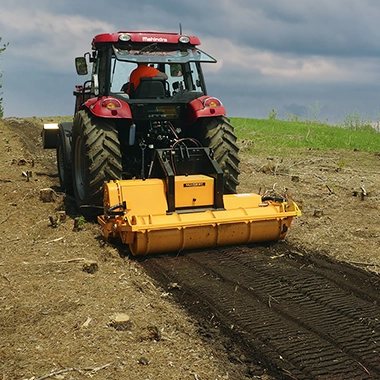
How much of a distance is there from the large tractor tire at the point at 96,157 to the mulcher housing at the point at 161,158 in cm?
1

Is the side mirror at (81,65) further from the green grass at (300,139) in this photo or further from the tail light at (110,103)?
the green grass at (300,139)

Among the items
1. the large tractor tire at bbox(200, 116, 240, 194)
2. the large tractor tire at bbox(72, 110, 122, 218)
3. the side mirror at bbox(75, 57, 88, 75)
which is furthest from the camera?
the side mirror at bbox(75, 57, 88, 75)

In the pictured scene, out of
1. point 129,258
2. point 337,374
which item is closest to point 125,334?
point 337,374

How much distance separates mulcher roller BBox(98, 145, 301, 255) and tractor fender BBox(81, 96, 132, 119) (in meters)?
0.93

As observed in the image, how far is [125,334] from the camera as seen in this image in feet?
13.5

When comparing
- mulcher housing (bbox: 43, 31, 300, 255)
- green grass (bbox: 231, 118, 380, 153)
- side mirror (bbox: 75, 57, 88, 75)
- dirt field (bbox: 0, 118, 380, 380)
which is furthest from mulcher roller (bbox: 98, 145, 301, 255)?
green grass (bbox: 231, 118, 380, 153)

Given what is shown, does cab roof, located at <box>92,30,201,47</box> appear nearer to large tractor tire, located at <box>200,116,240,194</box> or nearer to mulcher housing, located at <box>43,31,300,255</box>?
mulcher housing, located at <box>43,31,300,255</box>

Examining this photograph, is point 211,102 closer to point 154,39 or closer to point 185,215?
point 154,39

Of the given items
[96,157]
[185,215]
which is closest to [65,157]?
[96,157]

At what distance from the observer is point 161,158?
649cm

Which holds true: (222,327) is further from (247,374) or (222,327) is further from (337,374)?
(337,374)

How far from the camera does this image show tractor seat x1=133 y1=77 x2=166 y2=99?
735cm

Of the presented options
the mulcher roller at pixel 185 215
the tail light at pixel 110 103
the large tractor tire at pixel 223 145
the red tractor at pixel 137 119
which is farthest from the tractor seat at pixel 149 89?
the mulcher roller at pixel 185 215

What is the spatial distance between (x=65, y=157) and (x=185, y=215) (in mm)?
3331
